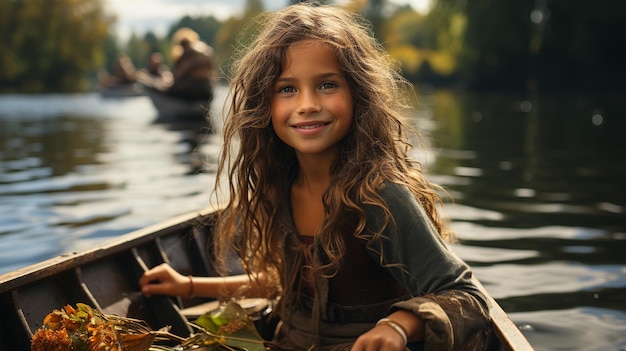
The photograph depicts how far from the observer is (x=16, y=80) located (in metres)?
62.8

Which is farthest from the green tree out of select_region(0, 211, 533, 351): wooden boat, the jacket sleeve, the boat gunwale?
the jacket sleeve

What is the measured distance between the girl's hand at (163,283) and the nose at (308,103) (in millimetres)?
1143

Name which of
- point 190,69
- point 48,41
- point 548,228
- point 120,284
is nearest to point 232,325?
point 120,284

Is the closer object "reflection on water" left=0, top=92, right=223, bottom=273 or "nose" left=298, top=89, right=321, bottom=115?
"nose" left=298, top=89, right=321, bottom=115

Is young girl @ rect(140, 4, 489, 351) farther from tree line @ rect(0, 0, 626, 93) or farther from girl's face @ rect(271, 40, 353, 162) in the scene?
tree line @ rect(0, 0, 626, 93)

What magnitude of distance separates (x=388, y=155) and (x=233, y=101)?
673 mm

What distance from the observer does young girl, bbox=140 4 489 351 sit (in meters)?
2.31

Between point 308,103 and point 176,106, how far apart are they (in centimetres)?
2239

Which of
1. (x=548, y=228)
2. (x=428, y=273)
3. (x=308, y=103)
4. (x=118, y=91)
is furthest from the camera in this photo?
(x=118, y=91)

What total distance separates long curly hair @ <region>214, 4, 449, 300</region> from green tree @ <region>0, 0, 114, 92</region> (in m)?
59.1

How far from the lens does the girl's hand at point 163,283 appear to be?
327 centimetres

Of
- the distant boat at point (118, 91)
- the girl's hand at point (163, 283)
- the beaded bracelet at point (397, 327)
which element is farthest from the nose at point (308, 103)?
the distant boat at point (118, 91)

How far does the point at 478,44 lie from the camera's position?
41531 millimetres

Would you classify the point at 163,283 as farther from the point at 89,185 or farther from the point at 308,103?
the point at 89,185
